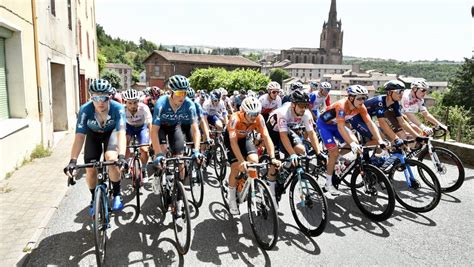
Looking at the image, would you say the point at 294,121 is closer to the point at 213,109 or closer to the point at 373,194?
the point at 373,194

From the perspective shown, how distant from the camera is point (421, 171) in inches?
224

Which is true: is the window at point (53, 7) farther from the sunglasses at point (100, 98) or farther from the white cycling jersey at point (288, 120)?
the white cycling jersey at point (288, 120)

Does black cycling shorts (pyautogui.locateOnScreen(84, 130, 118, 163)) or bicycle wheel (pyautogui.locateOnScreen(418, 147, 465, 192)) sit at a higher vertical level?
black cycling shorts (pyautogui.locateOnScreen(84, 130, 118, 163))

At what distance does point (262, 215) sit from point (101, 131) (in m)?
2.42

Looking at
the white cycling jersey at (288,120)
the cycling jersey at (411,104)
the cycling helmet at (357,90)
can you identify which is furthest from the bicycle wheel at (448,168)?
the white cycling jersey at (288,120)

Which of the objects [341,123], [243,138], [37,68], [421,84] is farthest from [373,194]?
[37,68]

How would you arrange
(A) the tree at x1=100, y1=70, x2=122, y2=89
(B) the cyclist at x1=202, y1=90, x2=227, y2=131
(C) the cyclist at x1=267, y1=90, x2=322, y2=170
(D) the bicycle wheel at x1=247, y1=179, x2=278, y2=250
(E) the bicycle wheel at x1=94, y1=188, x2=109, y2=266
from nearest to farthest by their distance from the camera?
1. (E) the bicycle wheel at x1=94, y1=188, x2=109, y2=266
2. (D) the bicycle wheel at x1=247, y1=179, x2=278, y2=250
3. (C) the cyclist at x1=267, y1=90, x2=322, y2=170
4. (B) the cyclist at x1=202, y1=90, x2=227, y2=131
5. (A) the tree at x1=100, y1=70, x2=122, y2=89

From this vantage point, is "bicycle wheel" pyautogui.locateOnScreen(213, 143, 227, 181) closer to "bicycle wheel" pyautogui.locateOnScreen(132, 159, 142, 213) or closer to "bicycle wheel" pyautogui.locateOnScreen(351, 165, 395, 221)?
"bicycle wheel" pyautogui.locateOnScreen(132, 159, 142, 213)

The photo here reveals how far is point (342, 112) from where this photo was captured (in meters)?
5.68

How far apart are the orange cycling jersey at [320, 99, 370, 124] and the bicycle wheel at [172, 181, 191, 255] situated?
2.96 meters

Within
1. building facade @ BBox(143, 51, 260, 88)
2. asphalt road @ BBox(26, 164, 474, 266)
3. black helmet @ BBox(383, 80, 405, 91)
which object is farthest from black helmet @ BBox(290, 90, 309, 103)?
building facade @ BBox(143, 51, 260, 88)

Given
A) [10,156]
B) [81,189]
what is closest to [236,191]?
[81,189]

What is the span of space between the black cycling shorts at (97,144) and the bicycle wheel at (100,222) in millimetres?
769

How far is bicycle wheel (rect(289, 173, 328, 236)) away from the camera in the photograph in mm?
4473
